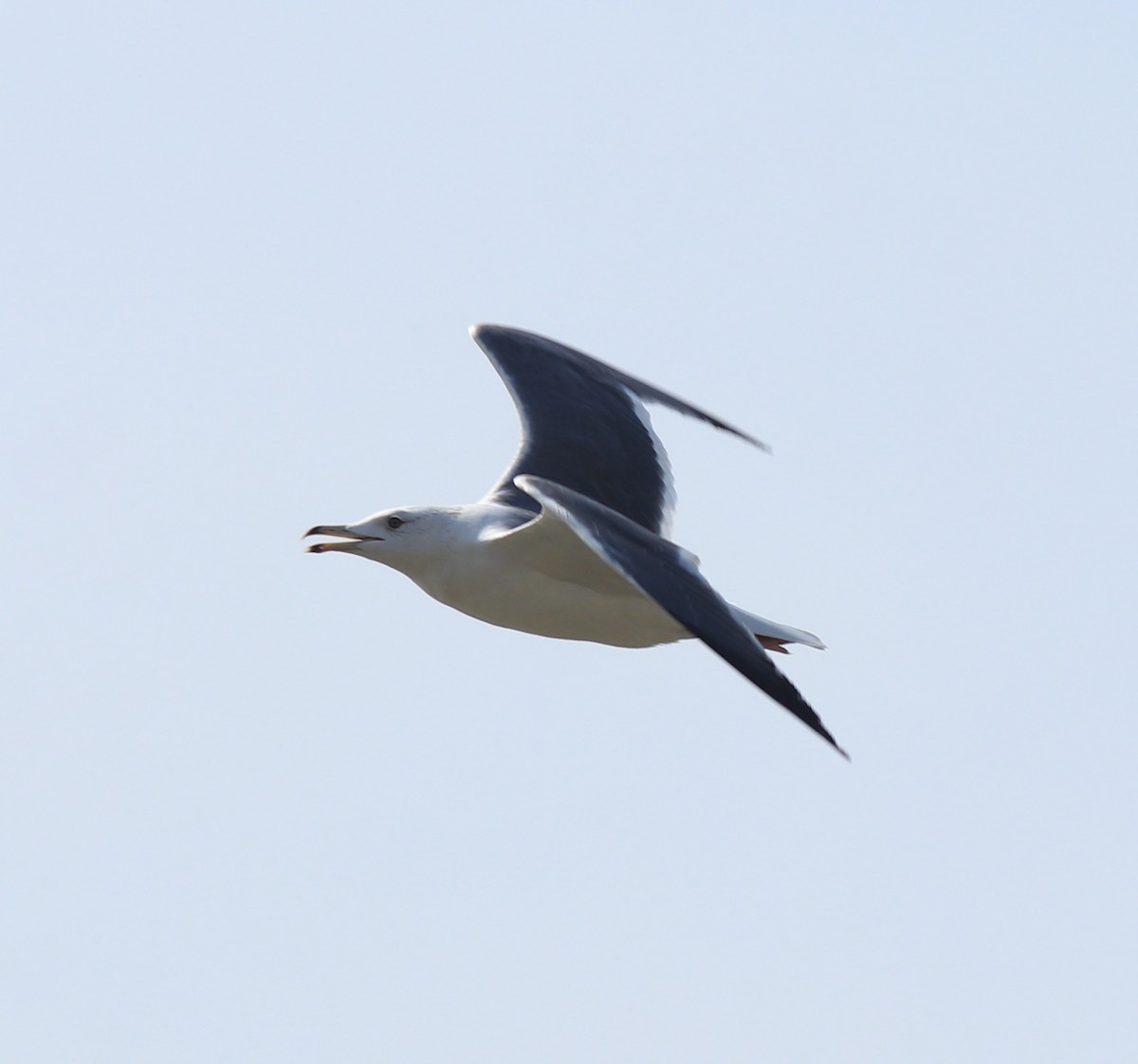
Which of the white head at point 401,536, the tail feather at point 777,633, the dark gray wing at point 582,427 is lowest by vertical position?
the tail feather at point 777,633

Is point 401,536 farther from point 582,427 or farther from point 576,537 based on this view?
point 582,427

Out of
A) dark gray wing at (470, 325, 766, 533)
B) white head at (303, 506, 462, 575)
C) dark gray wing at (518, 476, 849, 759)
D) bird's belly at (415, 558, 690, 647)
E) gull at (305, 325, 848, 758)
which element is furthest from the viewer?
dark gray wing at (470, 325, 766, 533)

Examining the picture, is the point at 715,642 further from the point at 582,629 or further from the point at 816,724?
the point at 582,629

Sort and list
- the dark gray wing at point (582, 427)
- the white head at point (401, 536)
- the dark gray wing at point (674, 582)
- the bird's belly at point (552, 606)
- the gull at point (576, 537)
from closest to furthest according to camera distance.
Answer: the dark gray wing at point (674, 582), the gull at point (576, 537), the bird's belly at point (552, 606), the white head at point (401, 536), the dark gray wing at point (582, 427)

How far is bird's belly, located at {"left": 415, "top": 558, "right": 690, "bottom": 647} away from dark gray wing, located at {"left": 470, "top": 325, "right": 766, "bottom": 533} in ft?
3.09

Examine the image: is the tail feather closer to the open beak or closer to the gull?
the gull

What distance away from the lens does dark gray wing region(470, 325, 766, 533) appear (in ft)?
45.5

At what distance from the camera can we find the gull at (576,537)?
10.2 m

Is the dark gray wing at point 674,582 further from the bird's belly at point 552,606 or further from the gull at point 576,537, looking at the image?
the bird's belly at point 552,606

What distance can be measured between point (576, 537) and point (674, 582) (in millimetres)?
1361

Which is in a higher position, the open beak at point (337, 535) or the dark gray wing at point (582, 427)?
the dark gray wing at point (582, 427)

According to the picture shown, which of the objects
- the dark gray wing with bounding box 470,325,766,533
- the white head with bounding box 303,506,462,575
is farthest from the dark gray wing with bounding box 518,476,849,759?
the dark gray wing with bounding box 470,325,766,533

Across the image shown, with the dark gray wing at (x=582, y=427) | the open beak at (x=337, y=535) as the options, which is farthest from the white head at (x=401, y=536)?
the dark gray wing at (x=582, y=427)

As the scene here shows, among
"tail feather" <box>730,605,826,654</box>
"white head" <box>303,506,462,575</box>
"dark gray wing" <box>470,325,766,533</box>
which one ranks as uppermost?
"dark gray wing" <box>470,325,766,533</box>
